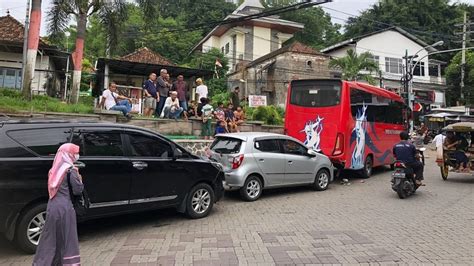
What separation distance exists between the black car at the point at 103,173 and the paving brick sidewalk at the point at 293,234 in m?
0.48

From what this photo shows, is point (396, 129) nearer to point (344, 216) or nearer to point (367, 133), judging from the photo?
point (367, 133)

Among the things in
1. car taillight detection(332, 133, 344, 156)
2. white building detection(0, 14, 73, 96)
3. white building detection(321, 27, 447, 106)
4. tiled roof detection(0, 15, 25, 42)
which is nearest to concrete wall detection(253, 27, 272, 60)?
white building detection(321, 27, 447, 106)

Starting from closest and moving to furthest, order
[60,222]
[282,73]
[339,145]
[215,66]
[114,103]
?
[60,222] → [339,145] → [114,103] → [282,73] → [215,66]

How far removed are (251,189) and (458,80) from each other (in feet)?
137

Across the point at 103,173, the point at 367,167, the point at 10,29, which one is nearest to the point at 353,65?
the point at 367,167

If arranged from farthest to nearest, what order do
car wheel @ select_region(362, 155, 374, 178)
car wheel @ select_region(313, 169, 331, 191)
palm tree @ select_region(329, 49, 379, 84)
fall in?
palm tree @ select_region(329, 49, 379, 84)
car wheel @ select_region(362, 155, 374, 178)
car wheel @ select_region(313, 169, 331, 191)

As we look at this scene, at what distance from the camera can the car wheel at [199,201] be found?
8.28m

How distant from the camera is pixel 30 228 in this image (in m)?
6.04

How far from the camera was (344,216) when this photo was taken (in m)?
8.66

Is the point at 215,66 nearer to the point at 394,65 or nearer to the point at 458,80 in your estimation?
the point at 394,65

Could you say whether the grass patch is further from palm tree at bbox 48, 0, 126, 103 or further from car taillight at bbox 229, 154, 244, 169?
car taillight at bbox 229, 154, 244, 169

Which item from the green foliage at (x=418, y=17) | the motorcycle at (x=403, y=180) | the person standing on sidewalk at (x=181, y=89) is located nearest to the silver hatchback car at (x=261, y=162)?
the motorcycle at (x=403, y=180)

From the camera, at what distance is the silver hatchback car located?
10.0m

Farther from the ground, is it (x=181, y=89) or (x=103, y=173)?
(x=181, y=89)
